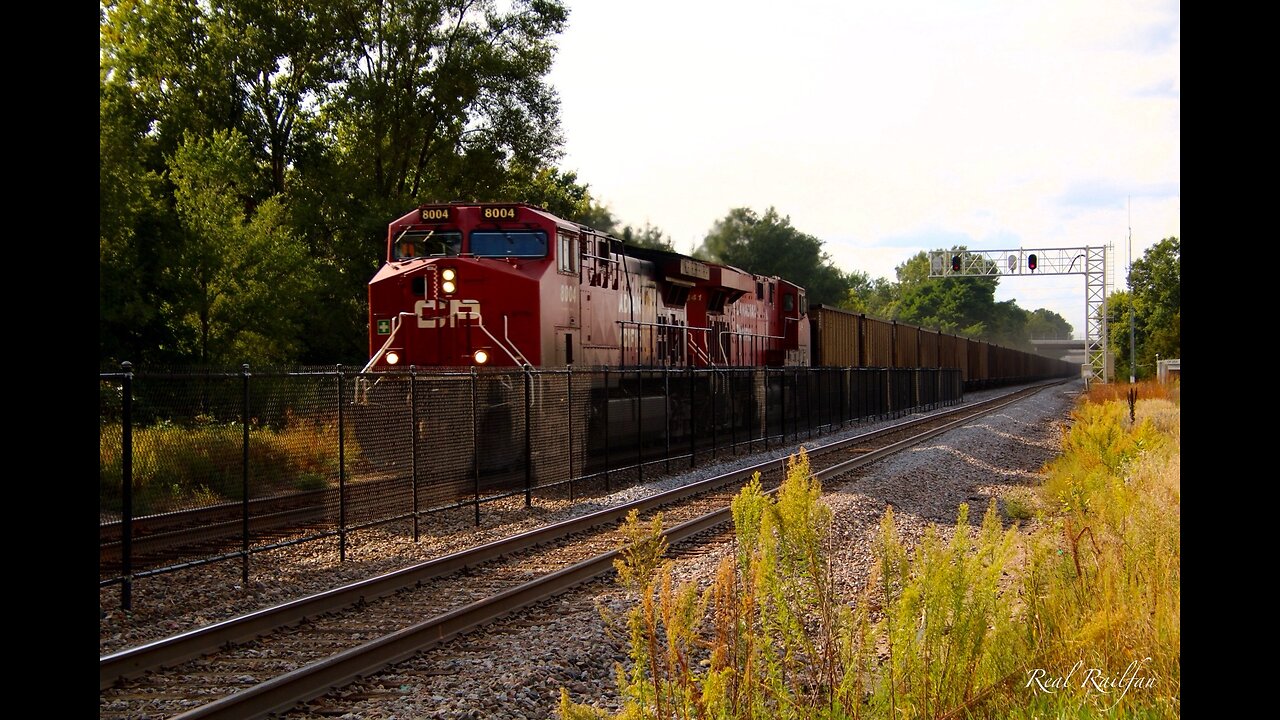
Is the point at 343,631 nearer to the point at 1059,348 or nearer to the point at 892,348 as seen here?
the point at 892,348

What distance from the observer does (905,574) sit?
13.6 ft

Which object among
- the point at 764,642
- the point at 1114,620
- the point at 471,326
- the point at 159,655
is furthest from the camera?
the point at 471,326

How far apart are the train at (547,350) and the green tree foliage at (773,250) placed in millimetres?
49625

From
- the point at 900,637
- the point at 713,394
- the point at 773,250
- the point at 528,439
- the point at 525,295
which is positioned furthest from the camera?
the point at 773,250

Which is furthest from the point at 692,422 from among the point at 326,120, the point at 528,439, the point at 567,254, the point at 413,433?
the point at 326,120

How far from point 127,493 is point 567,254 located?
9.58 metres

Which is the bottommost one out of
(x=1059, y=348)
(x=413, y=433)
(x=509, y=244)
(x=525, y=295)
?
(x=413, y=433)

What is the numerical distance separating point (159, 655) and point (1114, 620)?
18.2 feet

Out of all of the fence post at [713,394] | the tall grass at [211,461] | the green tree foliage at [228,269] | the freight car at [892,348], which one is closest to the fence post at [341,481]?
the tall grass at [211,461]

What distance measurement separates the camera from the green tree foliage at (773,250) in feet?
243

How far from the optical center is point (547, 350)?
1571 cm

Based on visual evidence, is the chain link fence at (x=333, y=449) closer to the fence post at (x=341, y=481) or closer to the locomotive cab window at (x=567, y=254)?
the fence post at (x=341, y=481)
